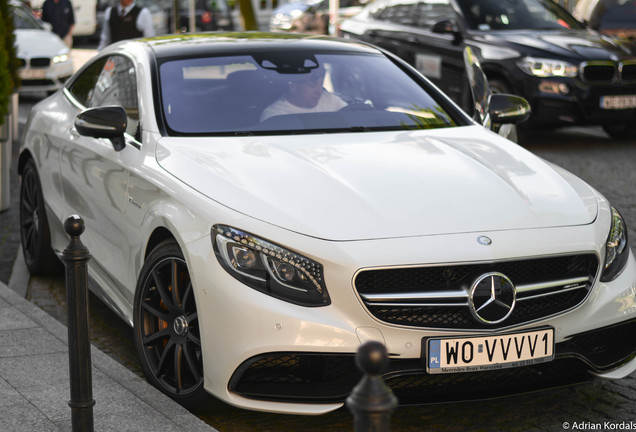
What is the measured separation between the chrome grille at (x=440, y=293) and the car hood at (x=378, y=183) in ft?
0.52

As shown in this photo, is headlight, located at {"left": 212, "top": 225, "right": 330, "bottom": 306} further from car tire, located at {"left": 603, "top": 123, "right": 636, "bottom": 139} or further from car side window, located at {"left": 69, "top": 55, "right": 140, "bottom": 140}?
car tire, located at {"left": 603, "top": 123, "right": 636, "bottom": 139}

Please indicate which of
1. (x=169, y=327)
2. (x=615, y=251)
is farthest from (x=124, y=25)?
(x=615, y=251)

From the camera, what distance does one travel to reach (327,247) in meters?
3.87

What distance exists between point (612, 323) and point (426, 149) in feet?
3.91

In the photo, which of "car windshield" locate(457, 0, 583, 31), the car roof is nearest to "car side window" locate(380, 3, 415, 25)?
"car windshield" locate(457, 0, 583, 31)

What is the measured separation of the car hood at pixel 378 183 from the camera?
405 centimetres

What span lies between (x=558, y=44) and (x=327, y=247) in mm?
8655

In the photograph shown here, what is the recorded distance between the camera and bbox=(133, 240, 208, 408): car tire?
4211mm

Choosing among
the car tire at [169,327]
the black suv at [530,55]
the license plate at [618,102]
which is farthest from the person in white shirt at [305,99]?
the license plate at [618,102]

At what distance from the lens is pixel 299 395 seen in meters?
3.90

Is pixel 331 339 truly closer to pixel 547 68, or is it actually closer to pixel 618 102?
pixel 547 68

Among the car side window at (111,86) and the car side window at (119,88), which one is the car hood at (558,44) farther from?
the car side window at (119,88)

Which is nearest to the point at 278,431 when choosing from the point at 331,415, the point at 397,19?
the point at 331,415

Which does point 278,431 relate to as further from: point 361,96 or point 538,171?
point 361,96
